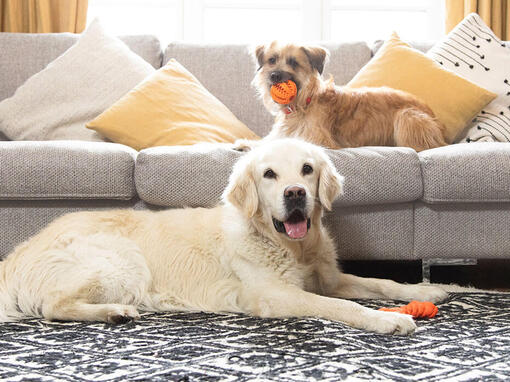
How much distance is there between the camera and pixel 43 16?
461cm

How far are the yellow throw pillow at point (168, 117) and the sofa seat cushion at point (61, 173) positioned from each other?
2.05ft

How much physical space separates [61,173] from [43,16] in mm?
2414

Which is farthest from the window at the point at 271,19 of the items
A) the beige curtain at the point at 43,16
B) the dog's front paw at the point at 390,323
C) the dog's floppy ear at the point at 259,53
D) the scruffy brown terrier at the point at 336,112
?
the dog's front paw at the point at 390,323

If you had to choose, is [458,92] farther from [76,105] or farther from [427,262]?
[76,105]

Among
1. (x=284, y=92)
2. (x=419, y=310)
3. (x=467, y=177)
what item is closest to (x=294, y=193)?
(x=419, y=310)

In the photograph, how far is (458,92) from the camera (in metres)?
3.41

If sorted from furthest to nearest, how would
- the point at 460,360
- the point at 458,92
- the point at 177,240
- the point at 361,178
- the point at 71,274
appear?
Result: the point at 458,92
the point at 361,178
the point at 177,240
the point at 71,274
the point at 460,360

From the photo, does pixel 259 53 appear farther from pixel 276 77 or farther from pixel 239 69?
pixel 239 69

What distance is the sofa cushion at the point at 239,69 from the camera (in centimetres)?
384

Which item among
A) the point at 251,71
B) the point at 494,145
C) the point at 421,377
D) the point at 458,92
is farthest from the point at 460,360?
the point at 251,71

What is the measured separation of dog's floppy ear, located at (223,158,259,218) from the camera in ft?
7.13

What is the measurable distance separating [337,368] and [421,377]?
198 mm

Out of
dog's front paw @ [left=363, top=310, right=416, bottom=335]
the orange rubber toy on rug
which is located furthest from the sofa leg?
dog's front paw @ [left=363, top=310, right=416, bottom=335]

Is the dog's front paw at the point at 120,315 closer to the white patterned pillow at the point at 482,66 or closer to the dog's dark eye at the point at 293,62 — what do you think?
the dog's dark eye at the point at 293,62
